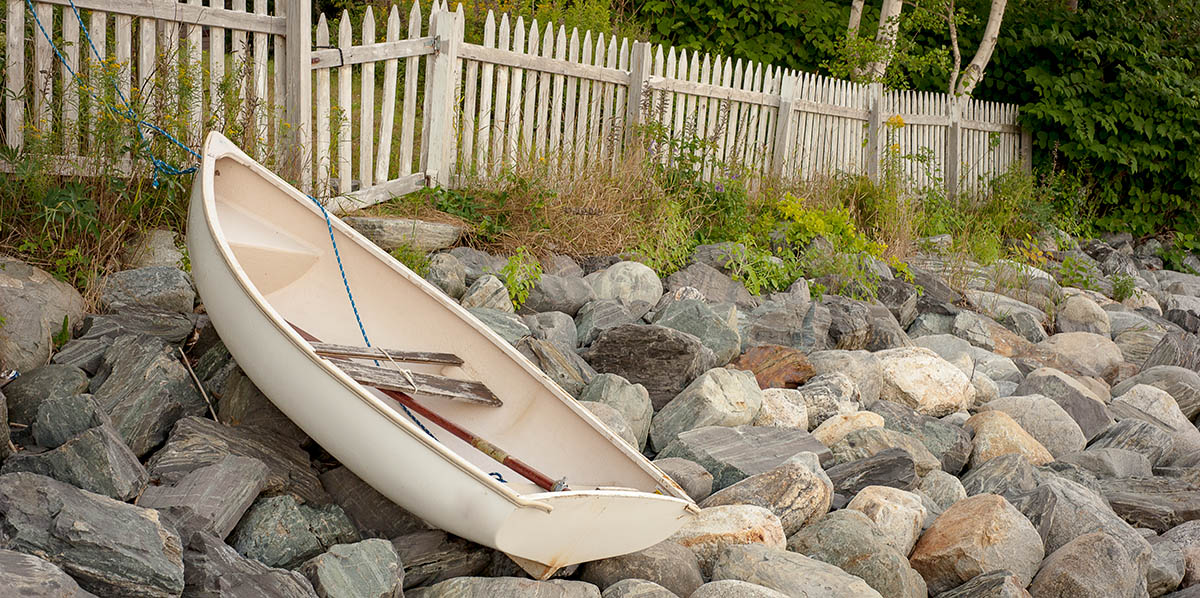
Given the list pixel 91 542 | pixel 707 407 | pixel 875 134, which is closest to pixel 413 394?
pixel 707 407

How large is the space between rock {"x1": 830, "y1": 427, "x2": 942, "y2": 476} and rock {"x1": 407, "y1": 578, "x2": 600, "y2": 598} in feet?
6.65

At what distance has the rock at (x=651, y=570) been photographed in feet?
11.8

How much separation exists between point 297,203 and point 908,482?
10.0 ft

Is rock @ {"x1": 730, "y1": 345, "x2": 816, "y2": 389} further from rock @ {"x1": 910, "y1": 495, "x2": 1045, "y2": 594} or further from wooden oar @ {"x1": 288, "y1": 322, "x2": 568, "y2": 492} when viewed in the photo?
wooden oar @ {"x1": 288, "y1": 322, "x2": 568, "y2": 492}

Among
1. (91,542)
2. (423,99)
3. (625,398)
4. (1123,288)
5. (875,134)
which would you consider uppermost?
(423,99)

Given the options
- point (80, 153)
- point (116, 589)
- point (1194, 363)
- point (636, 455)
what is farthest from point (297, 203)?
point (1194, 363)

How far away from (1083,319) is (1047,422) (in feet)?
10.9

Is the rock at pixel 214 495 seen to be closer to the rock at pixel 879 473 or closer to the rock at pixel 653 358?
the rock at pixel 653 358

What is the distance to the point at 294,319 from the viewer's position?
183 inches

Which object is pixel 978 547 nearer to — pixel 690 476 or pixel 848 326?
pixel 690 476

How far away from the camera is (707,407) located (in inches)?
197

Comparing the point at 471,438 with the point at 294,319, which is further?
the point at 294,319

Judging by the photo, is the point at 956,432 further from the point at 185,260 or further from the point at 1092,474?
the point at 185,260

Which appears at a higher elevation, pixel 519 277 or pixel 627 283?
pixel 519 277
